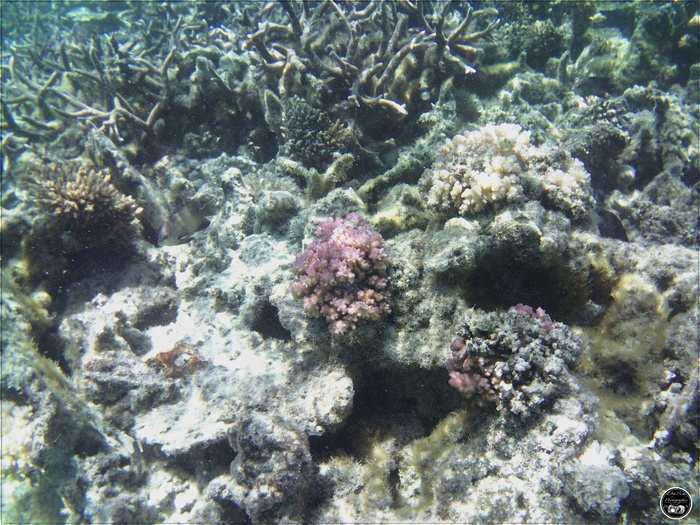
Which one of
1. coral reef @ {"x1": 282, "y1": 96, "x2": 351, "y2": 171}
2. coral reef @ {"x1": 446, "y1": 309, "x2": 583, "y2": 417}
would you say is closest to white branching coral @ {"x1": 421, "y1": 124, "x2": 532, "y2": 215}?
coral reef @ {"x1": 446, "y1": 309, "x2": 583, "y2": 417}

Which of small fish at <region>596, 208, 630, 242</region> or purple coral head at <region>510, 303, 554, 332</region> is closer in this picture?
purple coral head at <region>510, 303, 554, 332</region>

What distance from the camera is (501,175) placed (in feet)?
10.8

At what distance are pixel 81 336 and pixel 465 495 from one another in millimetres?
4392

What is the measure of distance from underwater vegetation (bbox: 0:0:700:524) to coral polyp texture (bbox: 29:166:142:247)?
0.09 ft

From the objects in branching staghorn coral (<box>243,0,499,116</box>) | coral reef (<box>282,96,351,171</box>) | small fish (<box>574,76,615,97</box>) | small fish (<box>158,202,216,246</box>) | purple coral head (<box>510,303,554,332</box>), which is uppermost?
branching staghorn coral (<box>243,0,499,116</box>)

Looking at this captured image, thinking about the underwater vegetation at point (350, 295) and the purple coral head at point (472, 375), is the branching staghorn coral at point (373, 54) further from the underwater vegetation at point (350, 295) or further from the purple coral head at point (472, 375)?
the purple coral head at point (472, 375)

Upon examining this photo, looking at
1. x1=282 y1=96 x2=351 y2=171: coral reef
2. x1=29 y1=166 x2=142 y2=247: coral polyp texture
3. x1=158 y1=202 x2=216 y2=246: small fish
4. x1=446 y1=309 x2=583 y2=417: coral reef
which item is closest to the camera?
x1=446 y1=309 x2=583 y2=417: coral reef

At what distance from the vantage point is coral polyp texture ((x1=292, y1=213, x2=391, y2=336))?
9.84ft

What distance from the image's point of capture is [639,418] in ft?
9.67

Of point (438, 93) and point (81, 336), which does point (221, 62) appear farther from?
point (81, 336)

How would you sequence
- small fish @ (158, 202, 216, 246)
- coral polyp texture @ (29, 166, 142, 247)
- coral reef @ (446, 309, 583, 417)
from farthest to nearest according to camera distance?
1. coral polyp texture @ (29, 166, 142, 247)
2. small fish @ (158, 202, 216, 246)
3. coral reef @ (446, 309, 583, 417)

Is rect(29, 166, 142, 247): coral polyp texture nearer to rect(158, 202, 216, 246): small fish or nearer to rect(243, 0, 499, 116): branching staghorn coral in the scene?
rect(158, 202, 216, 246): small fish

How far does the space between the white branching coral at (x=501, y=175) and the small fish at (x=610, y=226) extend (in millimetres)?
1752

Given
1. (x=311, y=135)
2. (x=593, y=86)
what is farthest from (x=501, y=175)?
(x=593, y=86)
